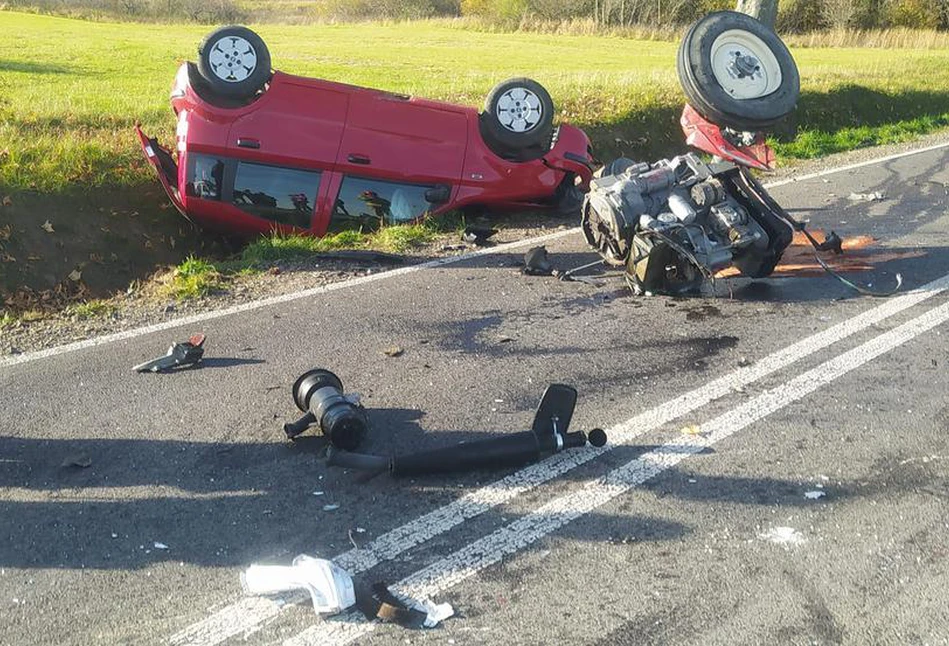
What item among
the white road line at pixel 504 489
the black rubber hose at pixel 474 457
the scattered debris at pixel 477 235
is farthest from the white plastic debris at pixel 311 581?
the scattered debris at pixel 477 235

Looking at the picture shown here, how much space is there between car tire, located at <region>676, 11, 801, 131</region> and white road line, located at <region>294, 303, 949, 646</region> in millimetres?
2244

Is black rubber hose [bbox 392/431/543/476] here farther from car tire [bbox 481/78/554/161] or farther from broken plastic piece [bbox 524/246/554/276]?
car tire [bbox 481/78/554/161]

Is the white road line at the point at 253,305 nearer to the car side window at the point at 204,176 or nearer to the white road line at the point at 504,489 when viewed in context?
the car side window at the point at 204,176

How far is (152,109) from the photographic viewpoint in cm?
1264

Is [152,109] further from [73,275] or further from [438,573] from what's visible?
[438,573]

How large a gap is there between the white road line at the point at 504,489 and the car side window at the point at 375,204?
13.0 feet

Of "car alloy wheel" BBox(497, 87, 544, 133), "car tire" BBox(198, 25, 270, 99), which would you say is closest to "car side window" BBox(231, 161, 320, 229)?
"car tire" BBox(198, 25, 270, 99)

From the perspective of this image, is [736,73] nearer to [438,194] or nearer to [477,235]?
[477,235]

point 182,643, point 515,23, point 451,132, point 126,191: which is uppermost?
point 515,23

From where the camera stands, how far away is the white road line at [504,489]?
3.53 metres

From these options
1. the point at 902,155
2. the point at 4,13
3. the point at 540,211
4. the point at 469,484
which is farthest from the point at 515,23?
the point at 469,484

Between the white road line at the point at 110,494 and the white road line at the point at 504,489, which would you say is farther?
the white road line at the point at 110,494

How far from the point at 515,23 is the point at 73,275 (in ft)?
130

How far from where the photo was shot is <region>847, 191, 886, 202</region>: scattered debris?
998 cm
